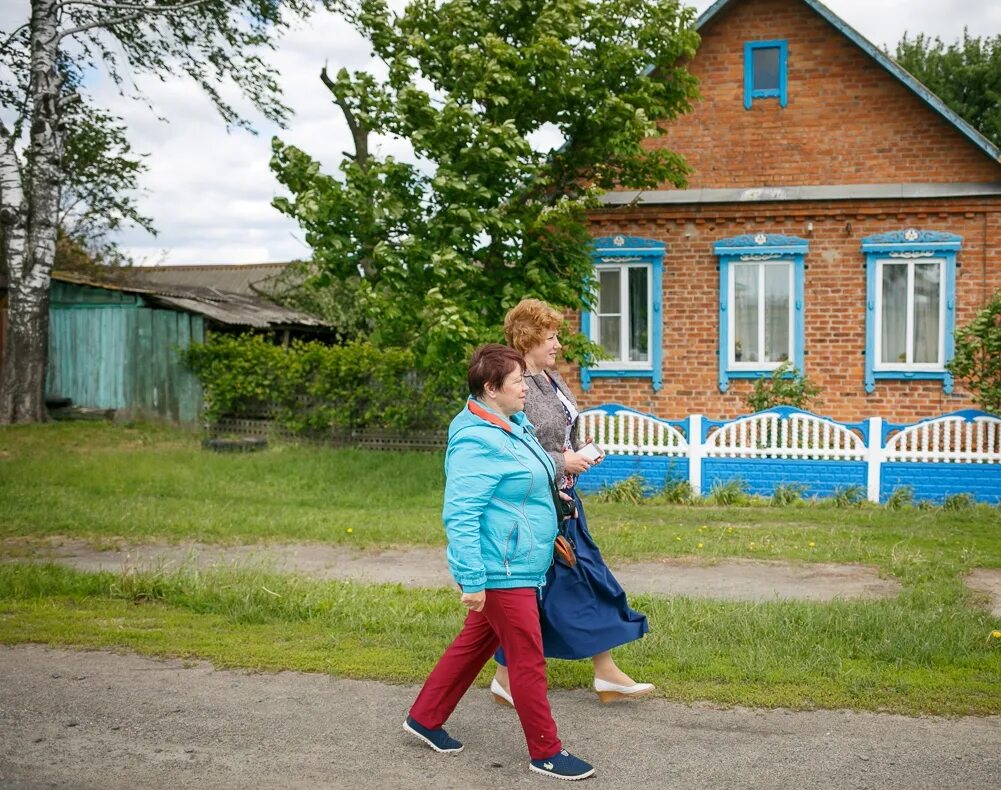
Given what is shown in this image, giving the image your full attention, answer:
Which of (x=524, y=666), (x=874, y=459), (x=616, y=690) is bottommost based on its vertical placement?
(x=616, y=690)

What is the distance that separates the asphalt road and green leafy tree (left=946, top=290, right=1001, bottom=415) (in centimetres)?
843

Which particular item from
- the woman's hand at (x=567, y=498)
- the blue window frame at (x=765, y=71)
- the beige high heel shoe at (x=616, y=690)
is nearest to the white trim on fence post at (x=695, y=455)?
the blue window frame at (x=765, y=71)

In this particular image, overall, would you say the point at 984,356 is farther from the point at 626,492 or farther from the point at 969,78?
the point at 969,78

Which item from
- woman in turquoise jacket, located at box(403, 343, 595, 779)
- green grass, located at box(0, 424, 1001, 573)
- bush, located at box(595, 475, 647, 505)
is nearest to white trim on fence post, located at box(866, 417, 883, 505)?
green grass, located at box(0, 424, 1001, 573)

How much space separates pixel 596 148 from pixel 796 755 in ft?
34.8

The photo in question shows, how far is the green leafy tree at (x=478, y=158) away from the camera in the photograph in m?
13.0

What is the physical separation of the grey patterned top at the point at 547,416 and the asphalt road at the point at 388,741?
122 centimetres

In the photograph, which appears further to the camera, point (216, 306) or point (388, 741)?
point (216, 306)

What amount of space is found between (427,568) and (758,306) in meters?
9.17

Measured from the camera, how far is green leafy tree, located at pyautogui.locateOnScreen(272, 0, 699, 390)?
42.5 ft

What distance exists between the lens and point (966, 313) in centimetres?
1554

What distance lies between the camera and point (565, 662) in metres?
6.00

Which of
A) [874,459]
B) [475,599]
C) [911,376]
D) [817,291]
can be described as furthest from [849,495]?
[475,599]

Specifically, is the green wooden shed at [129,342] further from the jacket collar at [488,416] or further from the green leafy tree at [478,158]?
the jacket collar at [488,416]
